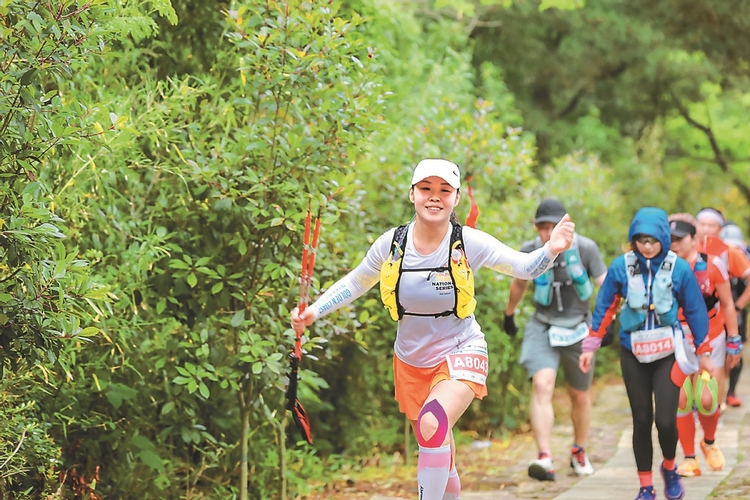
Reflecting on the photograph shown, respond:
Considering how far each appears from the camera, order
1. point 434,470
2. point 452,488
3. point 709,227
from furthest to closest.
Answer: point 709,227 < point 452,488 < point 434,470

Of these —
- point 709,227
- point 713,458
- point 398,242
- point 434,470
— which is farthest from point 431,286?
point 709,227

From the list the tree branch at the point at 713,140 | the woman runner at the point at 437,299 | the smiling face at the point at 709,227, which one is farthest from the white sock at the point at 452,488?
the tree branch at the point at 713,140

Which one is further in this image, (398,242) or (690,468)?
(690,468)

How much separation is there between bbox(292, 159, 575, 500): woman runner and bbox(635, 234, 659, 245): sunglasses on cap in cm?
165

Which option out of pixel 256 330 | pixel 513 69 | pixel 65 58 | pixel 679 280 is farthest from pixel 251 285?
pixel 513 69

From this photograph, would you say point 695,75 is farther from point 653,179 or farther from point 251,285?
point 251,285

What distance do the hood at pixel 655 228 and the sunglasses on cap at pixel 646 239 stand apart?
25 mm

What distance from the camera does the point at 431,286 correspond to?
5188 millimetres

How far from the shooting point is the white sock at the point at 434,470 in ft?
16.7

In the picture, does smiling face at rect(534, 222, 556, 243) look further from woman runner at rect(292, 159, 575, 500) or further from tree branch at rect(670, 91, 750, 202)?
tree branch at rect(670, 91, 750, 202)

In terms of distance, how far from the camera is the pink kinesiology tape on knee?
198 inches

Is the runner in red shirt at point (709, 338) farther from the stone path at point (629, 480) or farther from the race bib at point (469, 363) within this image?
the race bib at point (469, 363)

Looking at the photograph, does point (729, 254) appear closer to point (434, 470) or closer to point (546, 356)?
point (546, 356)

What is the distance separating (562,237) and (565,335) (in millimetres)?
3332
